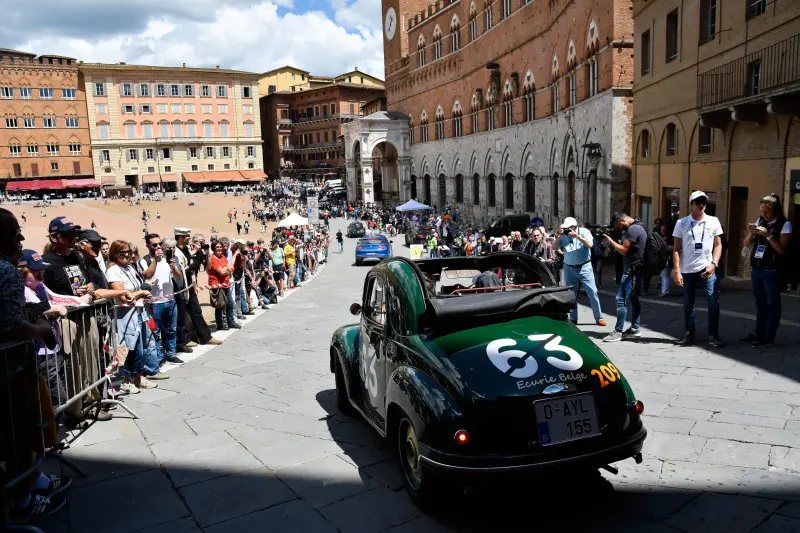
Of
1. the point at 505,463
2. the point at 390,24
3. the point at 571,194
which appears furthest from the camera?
the point at 390,24

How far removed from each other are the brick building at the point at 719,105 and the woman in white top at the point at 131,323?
11.1 metres

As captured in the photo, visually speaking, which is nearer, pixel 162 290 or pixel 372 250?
pixel 162 290

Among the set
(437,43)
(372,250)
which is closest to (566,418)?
(372,250)

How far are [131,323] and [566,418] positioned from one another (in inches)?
195

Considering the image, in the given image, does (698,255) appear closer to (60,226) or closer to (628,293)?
(628,293)

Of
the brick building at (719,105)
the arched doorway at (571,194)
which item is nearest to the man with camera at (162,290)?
the brick building at (719,105)

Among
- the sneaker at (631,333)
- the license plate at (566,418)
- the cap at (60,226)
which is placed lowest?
the sneaker at (631,333)

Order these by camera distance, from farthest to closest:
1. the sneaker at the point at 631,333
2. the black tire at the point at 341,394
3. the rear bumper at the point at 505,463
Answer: the sneaker at the point at 631,333 < the black tire at the point at 341,394 < the rear bumper at the point at 505,463

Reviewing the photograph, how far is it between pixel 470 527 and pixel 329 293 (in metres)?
12.7

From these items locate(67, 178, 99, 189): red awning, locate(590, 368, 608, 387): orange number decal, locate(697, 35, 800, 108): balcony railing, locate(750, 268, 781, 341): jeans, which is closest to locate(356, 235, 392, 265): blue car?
locate(697, 35, 800, 108): balcony railing

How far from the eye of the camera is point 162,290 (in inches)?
307

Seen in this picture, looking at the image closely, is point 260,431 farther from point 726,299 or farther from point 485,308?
point 726,299

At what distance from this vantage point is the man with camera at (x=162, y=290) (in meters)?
7.64

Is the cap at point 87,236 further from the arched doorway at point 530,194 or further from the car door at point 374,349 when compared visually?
the arched doorway at point 530,194
